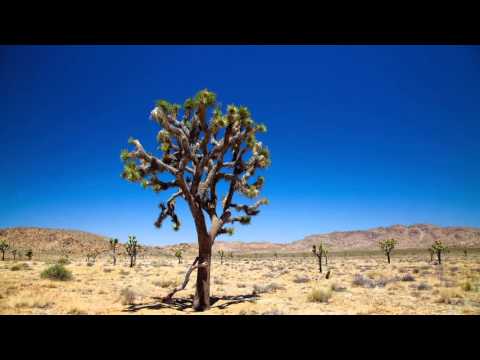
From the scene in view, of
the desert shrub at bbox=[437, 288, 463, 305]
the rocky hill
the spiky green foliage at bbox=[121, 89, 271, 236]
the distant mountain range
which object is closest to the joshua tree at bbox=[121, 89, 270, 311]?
the spiky green foliage at bbox=[121, 89, 271, 236]

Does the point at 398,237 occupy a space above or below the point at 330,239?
above

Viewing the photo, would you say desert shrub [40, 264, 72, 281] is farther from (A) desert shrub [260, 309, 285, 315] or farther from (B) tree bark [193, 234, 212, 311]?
(A) desert shrub [260, 309, 285, 315]

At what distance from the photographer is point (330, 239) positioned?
190 metres

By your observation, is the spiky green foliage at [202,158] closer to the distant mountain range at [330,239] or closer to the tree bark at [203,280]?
the tree bark at [203,280]

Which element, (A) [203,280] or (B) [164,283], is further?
(B) [164,283]

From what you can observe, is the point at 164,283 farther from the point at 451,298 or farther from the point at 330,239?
the point at 330,239

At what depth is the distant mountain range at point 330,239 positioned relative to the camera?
9225 cm

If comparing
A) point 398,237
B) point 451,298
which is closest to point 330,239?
point 398,237

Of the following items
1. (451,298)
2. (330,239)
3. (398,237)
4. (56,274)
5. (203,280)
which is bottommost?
(330,239)

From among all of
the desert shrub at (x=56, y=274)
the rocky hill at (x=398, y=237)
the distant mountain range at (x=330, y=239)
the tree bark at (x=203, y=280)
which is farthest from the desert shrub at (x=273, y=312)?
the rocky hill at (x=398, y=237)

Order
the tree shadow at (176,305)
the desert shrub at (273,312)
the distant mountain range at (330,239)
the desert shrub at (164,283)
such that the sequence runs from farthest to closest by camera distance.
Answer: the distant mountain range at (330,239) < the desert shrub at (164,283) < the tree shadow at (176,305) < the desert shrub at (273,312)

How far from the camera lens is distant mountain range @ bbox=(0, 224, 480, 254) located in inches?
3632
